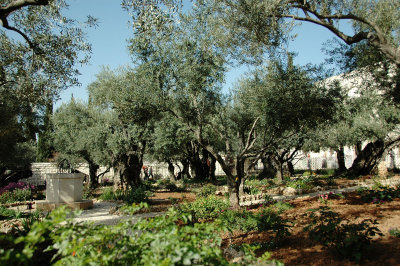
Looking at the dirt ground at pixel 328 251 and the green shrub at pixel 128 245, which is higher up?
the green shrub at pixel 128 245

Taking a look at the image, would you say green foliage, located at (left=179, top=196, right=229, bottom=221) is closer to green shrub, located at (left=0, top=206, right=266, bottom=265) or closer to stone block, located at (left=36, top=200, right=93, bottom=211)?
green shrub, located at (left=0, top=206, right=266, bottom=265)

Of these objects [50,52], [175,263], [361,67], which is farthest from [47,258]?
[361,67]

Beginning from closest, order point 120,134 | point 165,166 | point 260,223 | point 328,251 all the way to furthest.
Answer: point 328,251 → point 260,223 → point 120,134 → point 165,166

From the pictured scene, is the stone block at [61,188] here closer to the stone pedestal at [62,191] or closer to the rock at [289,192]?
the stone pedestal at [62,191]

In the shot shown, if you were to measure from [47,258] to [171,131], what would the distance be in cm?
1256

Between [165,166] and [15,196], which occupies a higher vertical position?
[165,166]

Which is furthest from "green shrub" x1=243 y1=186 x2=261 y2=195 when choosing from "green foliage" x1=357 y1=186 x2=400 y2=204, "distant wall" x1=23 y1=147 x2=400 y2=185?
"distant wall" x1=23 y1=147 x2=400 y2=185

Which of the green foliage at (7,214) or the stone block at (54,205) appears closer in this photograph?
the green foliage at (7,214)

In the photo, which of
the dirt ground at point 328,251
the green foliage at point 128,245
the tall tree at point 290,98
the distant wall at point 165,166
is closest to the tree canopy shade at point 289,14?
the tall tree at point 290,98

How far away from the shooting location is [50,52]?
9.31 meters

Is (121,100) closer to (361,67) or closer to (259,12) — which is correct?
(259,12)

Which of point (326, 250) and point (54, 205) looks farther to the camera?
point (54, 205)

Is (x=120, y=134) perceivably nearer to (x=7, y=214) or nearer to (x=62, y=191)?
(x=62, y=191)

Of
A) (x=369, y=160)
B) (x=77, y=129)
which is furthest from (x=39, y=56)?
(x=369, y=160)
